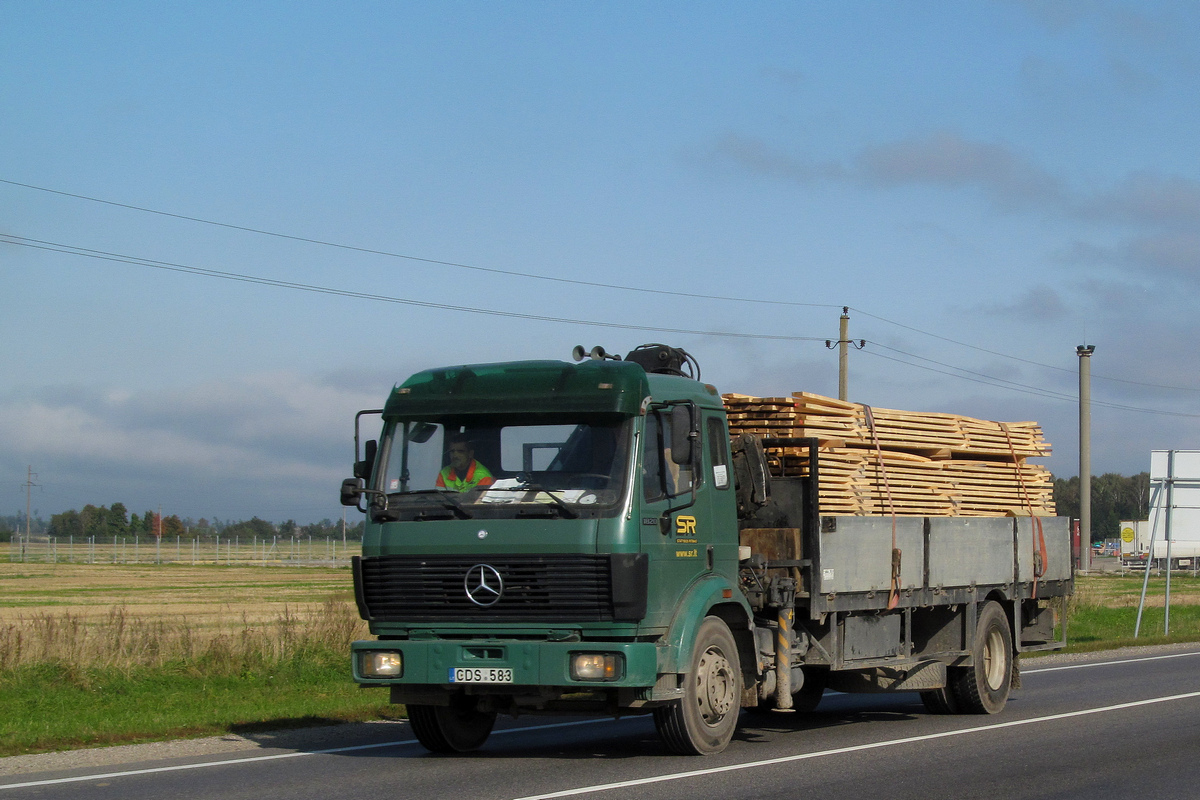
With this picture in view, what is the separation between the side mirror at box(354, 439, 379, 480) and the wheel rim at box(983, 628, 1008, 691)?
7233mm

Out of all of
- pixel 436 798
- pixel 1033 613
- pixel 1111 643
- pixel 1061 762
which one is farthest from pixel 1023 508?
pixel 1111 643

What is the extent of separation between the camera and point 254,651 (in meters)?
18.0

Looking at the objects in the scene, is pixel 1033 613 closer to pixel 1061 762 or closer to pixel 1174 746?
pixel 1174 746

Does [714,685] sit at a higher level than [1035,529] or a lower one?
lower

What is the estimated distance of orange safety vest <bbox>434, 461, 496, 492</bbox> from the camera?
33.7 ft

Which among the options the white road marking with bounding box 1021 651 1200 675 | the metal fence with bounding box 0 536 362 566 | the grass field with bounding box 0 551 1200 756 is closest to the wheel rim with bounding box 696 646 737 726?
the grass field with bounding box 0 551 1200 756

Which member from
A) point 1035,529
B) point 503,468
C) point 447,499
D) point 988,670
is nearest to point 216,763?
point 447,499

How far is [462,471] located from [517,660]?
148cm

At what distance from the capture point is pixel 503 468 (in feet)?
33.8

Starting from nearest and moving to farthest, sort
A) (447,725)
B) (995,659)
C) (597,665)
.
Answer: (597,665) < (447,725) < (995,659)

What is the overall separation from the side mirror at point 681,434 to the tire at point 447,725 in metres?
2.67

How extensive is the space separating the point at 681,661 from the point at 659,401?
1949 millimetres

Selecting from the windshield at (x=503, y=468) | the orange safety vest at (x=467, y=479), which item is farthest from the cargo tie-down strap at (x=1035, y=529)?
the orange safety vest at (x=467, y=479)

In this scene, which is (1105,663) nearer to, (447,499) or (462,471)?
(462,471)
